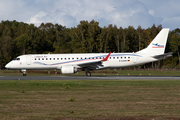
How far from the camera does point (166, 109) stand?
11.6 m

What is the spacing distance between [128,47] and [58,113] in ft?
260

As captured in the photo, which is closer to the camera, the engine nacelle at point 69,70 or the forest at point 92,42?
the engine nacelle at point 69,70

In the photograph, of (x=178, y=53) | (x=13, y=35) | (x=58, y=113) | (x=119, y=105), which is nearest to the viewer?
(x=58, y=113)

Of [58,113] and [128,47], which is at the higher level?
[128,47]

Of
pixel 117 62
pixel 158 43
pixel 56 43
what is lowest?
pixel 117 62

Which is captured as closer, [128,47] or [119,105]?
[119,105]

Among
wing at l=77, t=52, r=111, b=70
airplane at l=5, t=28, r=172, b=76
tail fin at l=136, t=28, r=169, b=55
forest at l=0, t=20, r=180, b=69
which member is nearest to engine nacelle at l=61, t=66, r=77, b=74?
airplane at l=5, t=28, r=172, b=76

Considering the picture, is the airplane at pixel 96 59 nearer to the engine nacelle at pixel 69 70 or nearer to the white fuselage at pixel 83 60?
the white fuselage at pixel 83 60

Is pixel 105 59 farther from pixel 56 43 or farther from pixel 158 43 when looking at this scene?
→ pixel 56 43

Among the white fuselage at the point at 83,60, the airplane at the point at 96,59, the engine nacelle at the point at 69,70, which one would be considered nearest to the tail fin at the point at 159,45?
the airplane at the point at 96,59

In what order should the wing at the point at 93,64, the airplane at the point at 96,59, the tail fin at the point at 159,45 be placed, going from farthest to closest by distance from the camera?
the tail fin at the point at 159,45 → the airplane at the point at 96,59 → the wing at the point at 93,64

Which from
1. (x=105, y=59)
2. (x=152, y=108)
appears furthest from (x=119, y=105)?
(x=105, y=59)

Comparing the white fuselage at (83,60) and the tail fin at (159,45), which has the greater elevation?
the tail fin at (159,45)

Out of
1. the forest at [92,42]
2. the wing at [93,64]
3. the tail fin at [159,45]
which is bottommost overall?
the wing at [93,64]
